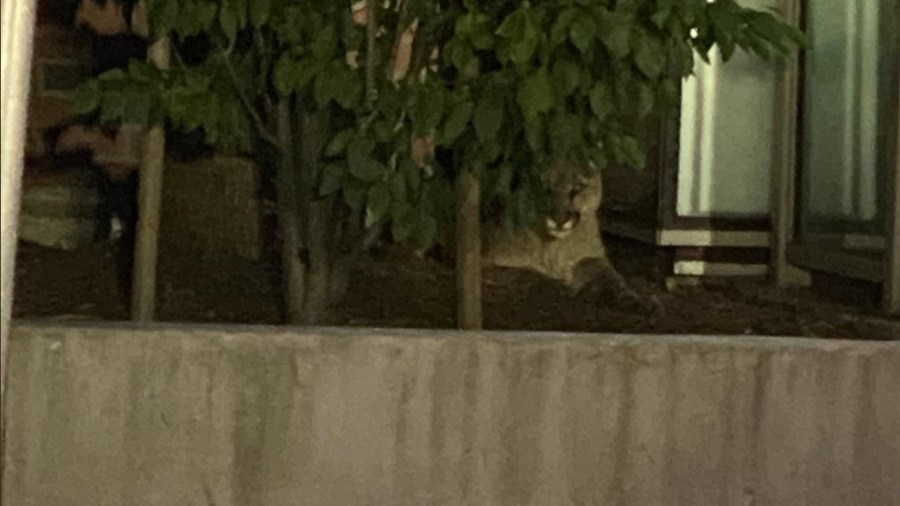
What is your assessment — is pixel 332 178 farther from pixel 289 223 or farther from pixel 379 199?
pixel 289 223

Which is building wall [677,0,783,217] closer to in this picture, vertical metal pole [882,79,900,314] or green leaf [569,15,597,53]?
vertical metal pole [882,79,900,314]

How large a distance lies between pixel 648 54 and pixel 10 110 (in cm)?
153

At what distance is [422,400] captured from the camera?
3488mm

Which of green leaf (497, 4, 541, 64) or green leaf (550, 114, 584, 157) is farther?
green leaf (550, 114, 584, 157)

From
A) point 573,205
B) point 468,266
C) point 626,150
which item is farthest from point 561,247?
point 626,150

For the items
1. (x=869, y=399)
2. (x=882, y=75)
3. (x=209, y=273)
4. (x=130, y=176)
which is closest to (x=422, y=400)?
(x=869, y=399)

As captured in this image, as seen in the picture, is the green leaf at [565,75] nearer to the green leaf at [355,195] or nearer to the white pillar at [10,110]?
the green leaf at [355,195]

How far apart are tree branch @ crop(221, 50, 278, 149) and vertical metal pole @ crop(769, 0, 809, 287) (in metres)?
2.59

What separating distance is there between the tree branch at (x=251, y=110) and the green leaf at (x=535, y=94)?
2.75 ft

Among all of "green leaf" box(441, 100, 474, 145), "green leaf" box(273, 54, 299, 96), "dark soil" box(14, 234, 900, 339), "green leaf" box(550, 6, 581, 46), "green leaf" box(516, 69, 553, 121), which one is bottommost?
"dark soil" box(14, 234, 900, 339)

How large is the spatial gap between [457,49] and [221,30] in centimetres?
64

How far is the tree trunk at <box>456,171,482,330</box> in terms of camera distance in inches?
155

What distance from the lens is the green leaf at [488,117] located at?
3564 millimetres

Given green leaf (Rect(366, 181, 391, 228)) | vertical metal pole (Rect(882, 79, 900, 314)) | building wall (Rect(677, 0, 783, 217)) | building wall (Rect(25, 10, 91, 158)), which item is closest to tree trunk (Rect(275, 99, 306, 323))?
green leaf (Rect(366, 181, 391, 228))
